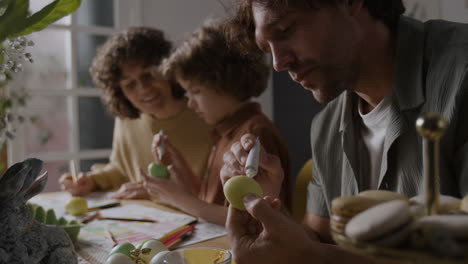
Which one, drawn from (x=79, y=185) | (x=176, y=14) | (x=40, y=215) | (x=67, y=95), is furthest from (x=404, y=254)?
(x=176, y=14)

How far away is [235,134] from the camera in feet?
5.10

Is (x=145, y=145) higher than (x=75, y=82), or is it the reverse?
(x=75, y=82)

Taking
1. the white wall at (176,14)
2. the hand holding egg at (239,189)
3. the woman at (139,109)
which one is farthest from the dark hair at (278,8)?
the white wall at (176,14)

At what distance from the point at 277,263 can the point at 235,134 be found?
2.81 feet

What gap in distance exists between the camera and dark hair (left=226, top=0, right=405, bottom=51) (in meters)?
0.79

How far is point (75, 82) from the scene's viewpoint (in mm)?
2572

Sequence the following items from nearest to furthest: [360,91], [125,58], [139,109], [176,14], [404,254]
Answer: [404,254]
[360,91]
[125,58]
[139,109]
[176,14]

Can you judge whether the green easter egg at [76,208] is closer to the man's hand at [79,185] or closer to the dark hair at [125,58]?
the man's hand at [79,185]

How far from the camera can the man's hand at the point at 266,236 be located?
2.13 ft

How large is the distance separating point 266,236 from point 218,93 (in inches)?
36.0

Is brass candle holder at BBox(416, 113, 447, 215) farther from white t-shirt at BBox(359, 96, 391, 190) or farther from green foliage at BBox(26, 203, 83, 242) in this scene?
green foliage at BBox(26, 203, 83, 242)

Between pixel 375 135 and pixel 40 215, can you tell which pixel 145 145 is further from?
pixel 375 135

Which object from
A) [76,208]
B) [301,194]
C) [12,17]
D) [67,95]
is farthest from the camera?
[67,95]

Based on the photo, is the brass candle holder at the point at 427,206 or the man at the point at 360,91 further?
the man at the point at 360,91
